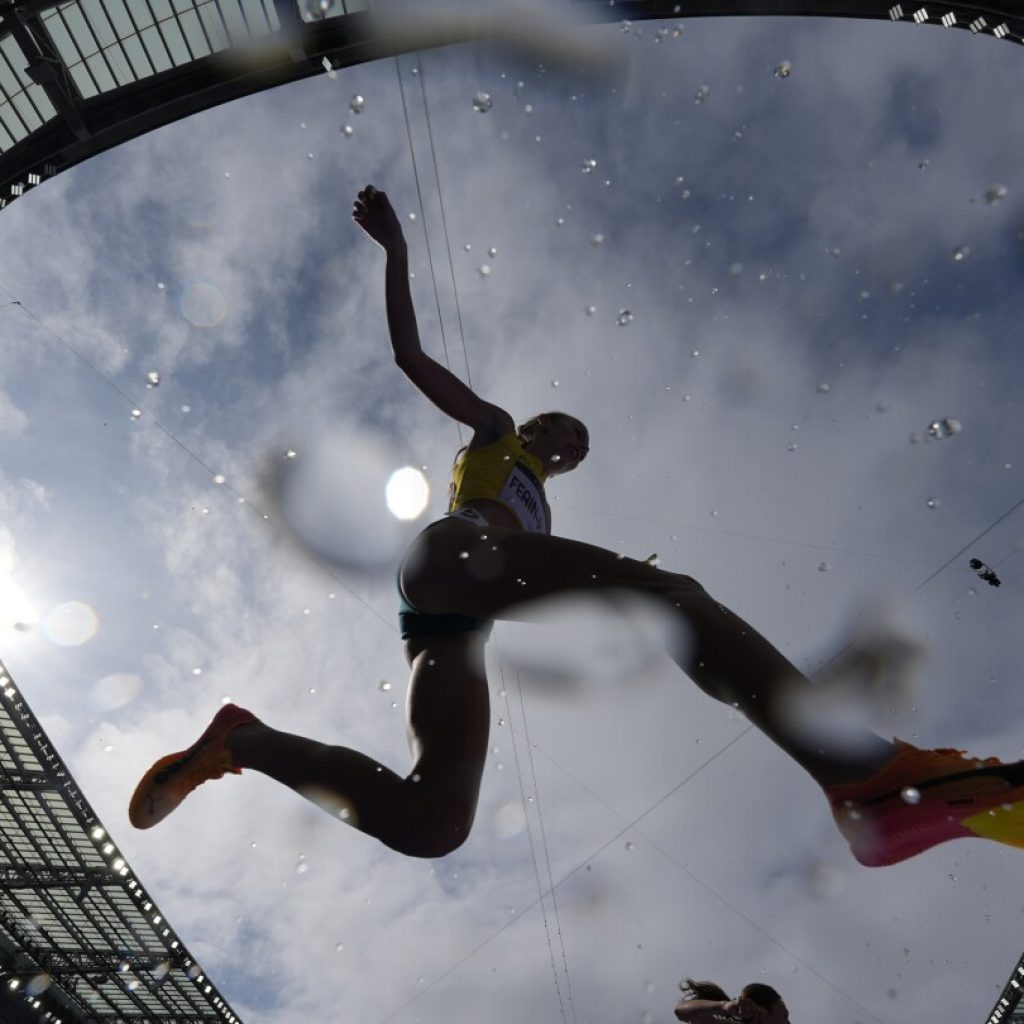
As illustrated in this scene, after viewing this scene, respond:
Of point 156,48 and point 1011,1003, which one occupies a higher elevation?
point 156,48

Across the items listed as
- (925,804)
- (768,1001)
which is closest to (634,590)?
(925,804)

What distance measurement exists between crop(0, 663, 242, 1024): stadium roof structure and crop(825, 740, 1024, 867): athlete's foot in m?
17.9

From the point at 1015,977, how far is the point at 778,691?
72.2 ft

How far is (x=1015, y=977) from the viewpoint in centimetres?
1645

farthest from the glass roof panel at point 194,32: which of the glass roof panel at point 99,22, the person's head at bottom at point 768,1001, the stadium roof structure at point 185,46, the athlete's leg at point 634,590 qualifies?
the person's head at bottom at point 768,1001

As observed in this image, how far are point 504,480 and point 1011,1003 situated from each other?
23627 millimetres

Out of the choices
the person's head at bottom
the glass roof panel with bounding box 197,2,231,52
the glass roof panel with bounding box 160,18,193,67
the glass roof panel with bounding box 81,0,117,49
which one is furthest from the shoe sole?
the glass roof panel with bounding box 81,0,117,49

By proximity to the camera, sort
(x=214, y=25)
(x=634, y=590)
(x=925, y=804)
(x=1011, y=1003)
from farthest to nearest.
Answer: (x=1011, y=1003), (x=214, y=25), (x=634, y=590), (x=925, y=804)

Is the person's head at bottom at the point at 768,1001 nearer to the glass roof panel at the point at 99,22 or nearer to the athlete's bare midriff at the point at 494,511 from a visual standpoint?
the athlete's bare midriff at the point at 494,511

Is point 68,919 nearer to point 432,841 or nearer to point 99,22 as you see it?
point 99,22

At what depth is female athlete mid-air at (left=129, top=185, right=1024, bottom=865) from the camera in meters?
1.51

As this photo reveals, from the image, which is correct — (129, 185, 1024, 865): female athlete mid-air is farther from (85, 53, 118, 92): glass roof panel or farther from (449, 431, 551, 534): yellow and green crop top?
(85, 53, 118, 92): glass roof panel

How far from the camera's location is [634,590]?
185cm

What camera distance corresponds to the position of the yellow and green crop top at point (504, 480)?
283 cm
